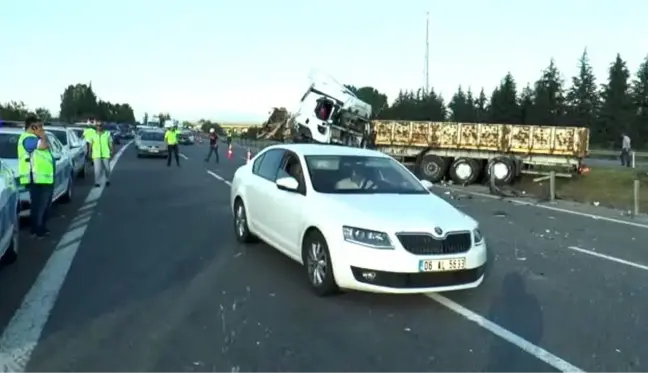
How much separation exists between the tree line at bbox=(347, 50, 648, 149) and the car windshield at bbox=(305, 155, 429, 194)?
6605cm

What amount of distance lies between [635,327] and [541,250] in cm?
390

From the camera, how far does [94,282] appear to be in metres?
6.98

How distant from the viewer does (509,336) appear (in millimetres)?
5496

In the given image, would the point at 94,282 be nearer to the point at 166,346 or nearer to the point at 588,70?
the point at 166,346

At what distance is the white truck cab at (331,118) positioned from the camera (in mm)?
25594

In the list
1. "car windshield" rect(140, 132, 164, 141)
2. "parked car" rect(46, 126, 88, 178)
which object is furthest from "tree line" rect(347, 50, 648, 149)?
"parked car" rect(46, 126, 88, 178)

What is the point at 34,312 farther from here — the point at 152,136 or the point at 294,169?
the point at 152,136

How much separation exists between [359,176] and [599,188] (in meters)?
17.4

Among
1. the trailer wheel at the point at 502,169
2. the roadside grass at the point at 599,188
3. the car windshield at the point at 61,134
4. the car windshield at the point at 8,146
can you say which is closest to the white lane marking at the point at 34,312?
the car windshield at the point at 8,146

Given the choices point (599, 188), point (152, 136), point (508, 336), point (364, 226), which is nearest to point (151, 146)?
point (152, 136)

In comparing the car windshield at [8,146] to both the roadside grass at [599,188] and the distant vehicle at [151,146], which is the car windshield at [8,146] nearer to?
the roadside grass at [599,188]

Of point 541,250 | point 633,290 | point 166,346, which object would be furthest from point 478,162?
point 166,346

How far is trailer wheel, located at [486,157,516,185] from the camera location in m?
22.4

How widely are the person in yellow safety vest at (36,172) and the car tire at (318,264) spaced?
4638 mm
